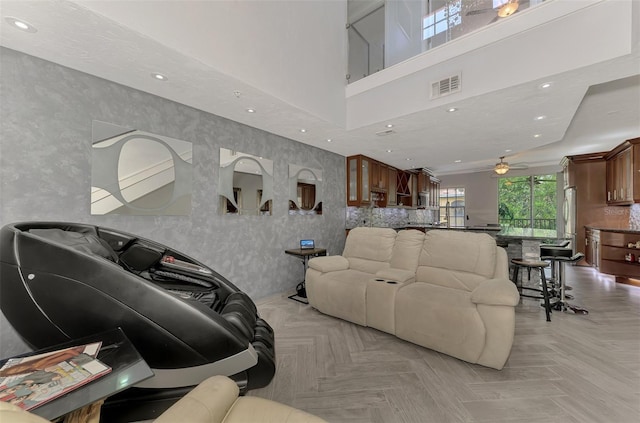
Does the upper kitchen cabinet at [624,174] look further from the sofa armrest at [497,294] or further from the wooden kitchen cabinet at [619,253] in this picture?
the sofa armrest at [497,294]

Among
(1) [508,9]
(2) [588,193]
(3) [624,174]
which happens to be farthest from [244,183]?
(2) [588,193]

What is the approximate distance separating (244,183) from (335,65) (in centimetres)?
216

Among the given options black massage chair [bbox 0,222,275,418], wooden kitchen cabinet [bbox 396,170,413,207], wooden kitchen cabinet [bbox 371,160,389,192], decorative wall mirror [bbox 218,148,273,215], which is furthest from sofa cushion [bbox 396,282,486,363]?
wooden kitchen cabinet [bbox 396,170,413,207]

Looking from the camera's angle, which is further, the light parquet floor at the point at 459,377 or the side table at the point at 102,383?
the light parquet floor at the point at 459,377

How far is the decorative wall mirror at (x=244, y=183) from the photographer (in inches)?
130

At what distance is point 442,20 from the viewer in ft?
10.5

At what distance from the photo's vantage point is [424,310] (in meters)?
2.25

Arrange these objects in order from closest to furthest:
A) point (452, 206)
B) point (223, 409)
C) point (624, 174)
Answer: point (223, 409) → point (624, 174) → point (452, 206)

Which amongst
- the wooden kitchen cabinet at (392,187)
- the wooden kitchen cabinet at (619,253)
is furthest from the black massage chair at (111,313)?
the wooden kitchen cabinet at (619,253)

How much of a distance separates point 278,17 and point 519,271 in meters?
4.83

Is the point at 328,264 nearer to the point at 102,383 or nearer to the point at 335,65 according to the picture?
the point at 102,383

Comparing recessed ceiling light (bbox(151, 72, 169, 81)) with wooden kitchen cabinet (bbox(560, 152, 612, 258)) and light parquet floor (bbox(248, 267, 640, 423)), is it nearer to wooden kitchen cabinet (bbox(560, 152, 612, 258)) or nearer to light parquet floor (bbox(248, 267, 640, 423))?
light parquet floor (bbox(248, 267, 640, 423))

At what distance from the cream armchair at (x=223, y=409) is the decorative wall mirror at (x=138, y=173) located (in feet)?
7.16

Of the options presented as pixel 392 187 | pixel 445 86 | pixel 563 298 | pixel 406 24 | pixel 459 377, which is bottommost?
pixel 459 377
